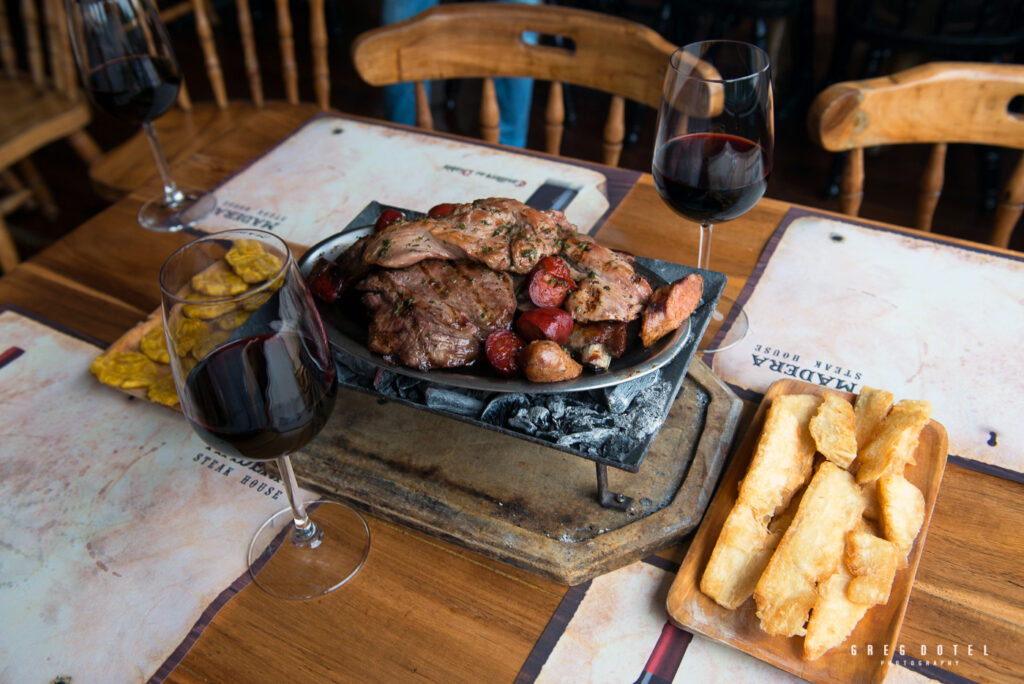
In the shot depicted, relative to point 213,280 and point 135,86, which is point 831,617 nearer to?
point 213,280

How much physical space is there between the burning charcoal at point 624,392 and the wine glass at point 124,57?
1046 millimetres

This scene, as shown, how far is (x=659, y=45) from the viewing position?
1554 millimetres

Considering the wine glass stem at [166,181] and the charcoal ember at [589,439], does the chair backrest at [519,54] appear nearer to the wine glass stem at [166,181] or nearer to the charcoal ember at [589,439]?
the wine glass stem at [166,181]

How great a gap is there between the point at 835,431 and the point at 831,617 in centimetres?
24

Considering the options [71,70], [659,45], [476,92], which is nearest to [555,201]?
[659,45]

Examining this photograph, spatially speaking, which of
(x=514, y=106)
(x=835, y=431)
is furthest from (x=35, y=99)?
(x=835, y=431)

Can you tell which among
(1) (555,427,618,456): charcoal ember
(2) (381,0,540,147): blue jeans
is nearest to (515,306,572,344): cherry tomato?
(1) (555,427,618,456): charcoal ember

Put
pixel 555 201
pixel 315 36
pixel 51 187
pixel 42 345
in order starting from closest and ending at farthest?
1. pixel 42 345
2. pixel 555 201
3. pixel 315 36
4. pixel 51 187

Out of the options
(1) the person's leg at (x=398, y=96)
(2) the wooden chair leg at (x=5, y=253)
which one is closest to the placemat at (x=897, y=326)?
(1) the person's leg at (x=398, y=96)

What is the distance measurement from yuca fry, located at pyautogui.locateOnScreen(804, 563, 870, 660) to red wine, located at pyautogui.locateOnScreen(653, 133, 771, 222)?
1.68ft

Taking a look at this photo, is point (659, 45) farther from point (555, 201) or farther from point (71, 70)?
point (71, 70)

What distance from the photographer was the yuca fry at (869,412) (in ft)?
3.07

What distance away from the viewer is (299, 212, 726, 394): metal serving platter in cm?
89

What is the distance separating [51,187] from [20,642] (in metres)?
3.30
